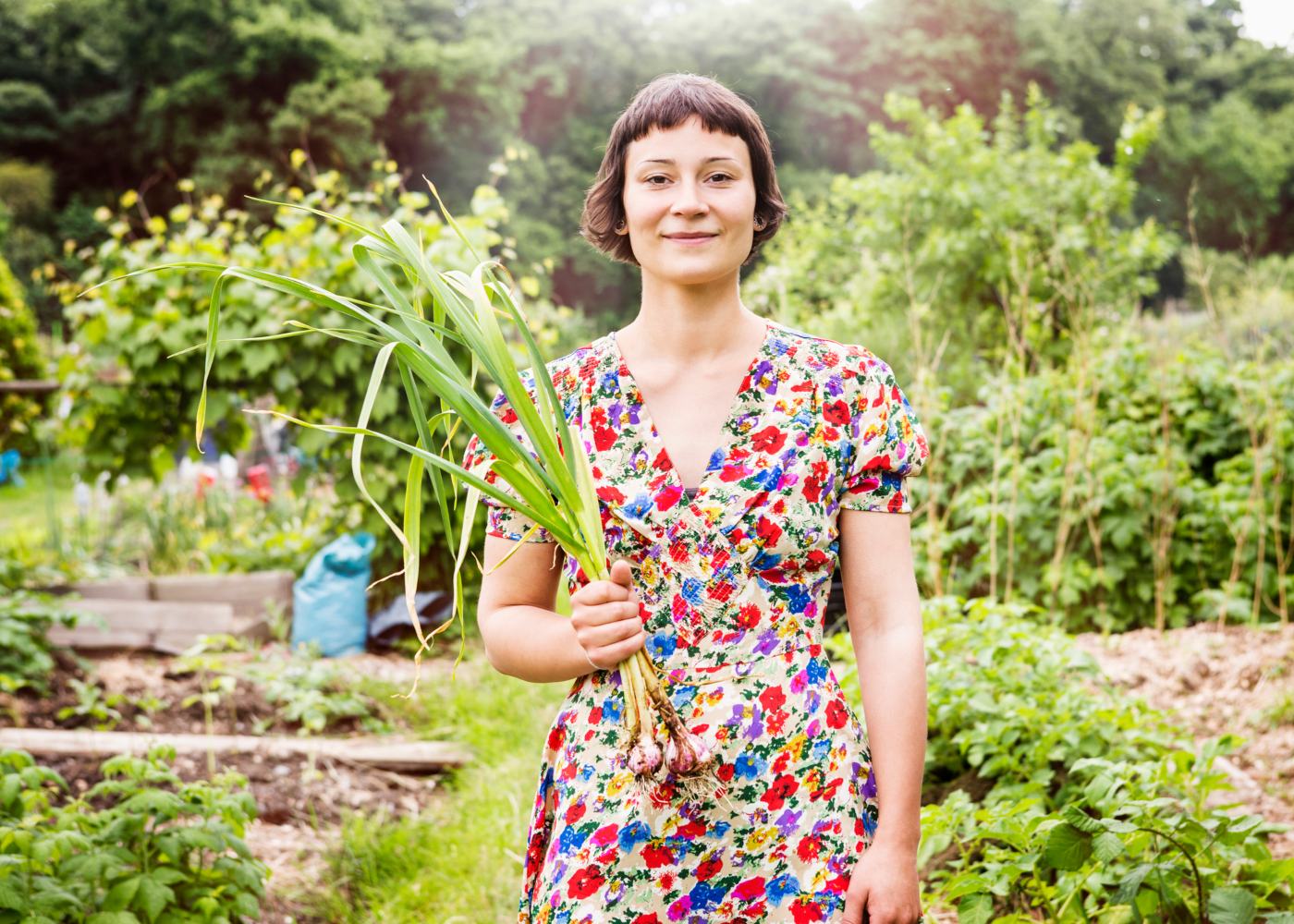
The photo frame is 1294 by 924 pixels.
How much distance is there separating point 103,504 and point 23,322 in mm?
6227

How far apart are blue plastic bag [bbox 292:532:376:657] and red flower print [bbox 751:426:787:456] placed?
13.9ft

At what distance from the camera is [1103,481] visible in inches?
187

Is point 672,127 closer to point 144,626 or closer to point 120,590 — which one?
point 144,626

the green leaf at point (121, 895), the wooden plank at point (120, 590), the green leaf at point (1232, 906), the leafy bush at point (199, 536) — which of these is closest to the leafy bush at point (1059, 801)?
the green leaf at point (1232, 906)

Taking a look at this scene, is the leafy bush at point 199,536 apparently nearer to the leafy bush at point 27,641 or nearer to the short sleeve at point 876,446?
the leafy bush at point 27,641

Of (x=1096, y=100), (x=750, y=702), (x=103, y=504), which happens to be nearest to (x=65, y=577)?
(x=103, y=504)

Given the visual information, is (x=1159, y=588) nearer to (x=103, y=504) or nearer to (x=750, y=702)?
(x=750, y=702)

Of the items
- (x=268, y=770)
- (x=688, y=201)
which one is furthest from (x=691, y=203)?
(x=268, y=770)

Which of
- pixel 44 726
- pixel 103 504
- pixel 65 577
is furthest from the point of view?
pixel 103 504

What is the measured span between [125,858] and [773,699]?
5.09 feet

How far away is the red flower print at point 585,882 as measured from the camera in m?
1.33

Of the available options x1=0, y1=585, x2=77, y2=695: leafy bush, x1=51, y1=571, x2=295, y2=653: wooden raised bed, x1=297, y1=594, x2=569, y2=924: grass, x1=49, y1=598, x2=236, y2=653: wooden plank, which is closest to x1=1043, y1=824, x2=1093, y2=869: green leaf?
x1=297, y1=594, x2=569, y2=924: grass

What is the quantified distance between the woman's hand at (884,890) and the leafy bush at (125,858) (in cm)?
139

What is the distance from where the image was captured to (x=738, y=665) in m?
1.38
